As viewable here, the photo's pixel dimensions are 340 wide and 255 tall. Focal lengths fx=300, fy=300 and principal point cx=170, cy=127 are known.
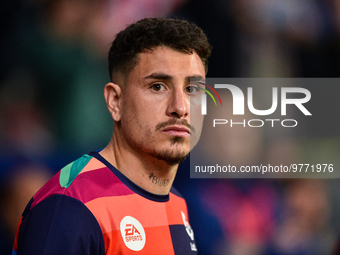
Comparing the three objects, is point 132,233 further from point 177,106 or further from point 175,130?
point 177,106

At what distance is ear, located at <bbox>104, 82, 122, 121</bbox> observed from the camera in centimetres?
168

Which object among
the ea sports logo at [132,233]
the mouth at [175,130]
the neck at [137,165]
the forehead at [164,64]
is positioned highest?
the forehead at [164,64]

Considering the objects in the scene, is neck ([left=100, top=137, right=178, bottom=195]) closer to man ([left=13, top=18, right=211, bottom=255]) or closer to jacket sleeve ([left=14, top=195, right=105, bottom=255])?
man ([left=13, top=18, right=211, bottom=255])

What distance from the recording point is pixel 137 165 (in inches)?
65.0

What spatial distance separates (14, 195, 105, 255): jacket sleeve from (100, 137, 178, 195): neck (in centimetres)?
36

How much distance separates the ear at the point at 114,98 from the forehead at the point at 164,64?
0.40 feet

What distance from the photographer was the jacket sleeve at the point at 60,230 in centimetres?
124

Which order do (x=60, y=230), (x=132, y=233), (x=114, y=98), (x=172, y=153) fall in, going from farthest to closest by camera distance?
(x=114, y=98) → (x=172, y=153) → (x=132, y=233) → (x=60, y=230)

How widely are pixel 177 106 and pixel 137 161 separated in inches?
15.3

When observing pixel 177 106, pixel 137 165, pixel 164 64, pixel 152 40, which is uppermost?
pixel 152 40

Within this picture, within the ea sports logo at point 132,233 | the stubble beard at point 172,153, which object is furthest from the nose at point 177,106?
the ea sports logo at point 132,233

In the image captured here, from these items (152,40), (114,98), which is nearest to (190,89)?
(152,40)

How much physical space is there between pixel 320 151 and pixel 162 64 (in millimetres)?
1854

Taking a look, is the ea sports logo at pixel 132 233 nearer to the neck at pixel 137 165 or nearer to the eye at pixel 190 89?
the neck at pixel 137 165
